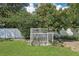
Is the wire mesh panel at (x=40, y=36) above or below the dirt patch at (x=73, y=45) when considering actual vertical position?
above

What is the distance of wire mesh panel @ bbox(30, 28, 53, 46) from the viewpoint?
19.4ft

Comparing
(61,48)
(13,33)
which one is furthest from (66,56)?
(13,33)

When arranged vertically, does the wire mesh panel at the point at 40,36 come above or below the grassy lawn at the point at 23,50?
above

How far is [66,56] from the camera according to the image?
583 centimetres

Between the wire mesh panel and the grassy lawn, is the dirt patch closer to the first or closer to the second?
the grassy lawn

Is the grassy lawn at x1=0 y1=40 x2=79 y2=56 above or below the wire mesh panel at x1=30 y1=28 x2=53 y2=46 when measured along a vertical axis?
below

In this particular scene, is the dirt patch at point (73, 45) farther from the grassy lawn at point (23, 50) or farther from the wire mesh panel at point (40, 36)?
the wire mesh panel at point (40, 36)

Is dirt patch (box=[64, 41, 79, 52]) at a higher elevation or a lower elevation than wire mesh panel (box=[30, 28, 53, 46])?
lower

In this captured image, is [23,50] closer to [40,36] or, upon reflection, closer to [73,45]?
[40,36]

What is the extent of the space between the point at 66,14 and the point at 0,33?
1.27 meters

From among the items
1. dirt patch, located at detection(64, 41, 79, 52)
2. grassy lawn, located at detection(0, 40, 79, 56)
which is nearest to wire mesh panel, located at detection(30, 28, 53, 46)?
grassy lawn, located at detection(0, 40, 79, 56)

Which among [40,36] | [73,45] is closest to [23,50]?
[40,36]

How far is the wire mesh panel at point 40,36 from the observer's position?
19.4 ft

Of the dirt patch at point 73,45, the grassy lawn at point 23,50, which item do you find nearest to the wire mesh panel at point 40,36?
the grassy lawn at point 23,50
